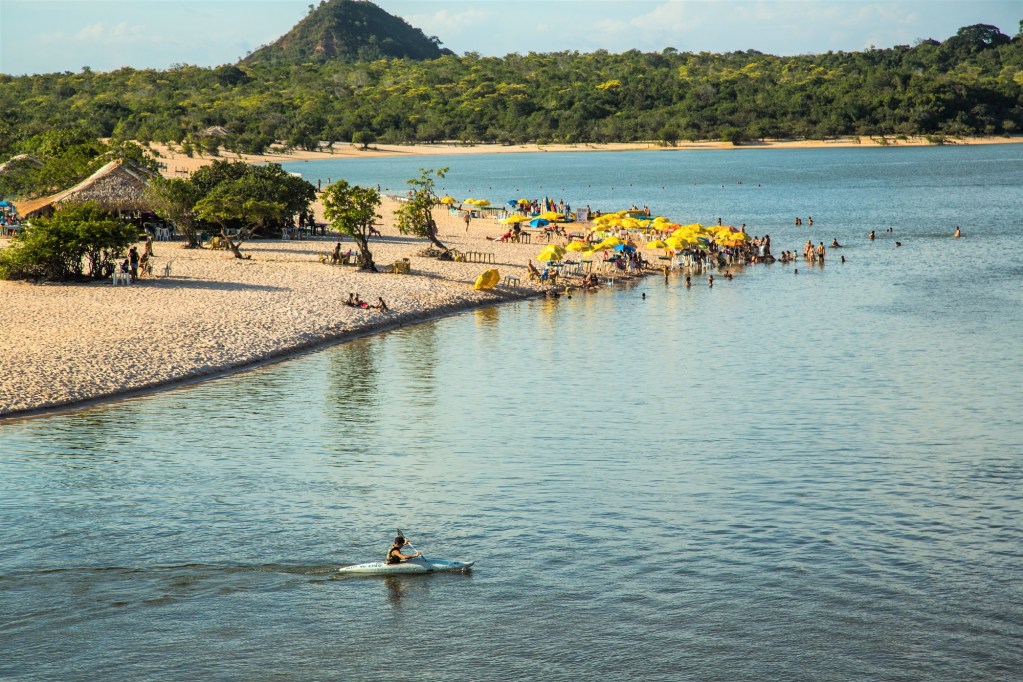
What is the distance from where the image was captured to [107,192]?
168 feet

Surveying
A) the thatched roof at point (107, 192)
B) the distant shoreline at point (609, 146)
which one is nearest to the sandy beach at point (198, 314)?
the thatched roof at point (107, 192)

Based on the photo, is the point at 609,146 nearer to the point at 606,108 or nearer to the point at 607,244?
the point at 606,108

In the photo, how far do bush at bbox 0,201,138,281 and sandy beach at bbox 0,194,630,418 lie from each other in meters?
0.78

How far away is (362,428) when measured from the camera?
2592cm

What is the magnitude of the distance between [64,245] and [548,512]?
2607cm

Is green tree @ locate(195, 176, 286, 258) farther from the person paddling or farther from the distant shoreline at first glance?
the distant shoreline

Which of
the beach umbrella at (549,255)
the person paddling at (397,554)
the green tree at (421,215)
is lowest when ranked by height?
the person paddling at (397,554)

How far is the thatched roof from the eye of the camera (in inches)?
1981

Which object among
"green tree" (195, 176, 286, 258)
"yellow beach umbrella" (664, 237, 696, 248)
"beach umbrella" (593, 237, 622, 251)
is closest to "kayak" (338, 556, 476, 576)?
"green tree" (195, 176, 286, 258)

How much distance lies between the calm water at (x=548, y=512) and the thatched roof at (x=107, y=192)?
21201 millimetres

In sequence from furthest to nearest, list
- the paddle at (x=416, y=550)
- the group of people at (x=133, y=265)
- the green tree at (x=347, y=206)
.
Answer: the green tree at (x=347, y=206) < the group of people at (x=133, y=265) < the paddle at (x=416, y=550)

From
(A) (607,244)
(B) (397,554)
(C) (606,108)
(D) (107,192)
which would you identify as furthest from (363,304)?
(C) (606,108)

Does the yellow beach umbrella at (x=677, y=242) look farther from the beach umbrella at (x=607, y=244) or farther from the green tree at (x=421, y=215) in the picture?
the green tree at (x=421, y=215)

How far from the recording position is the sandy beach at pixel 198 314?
2852 cm
